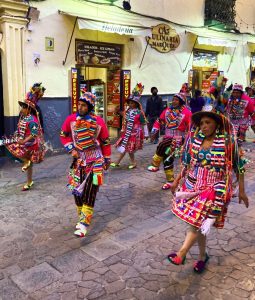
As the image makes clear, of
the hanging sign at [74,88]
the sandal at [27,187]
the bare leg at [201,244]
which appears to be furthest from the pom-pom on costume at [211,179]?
the hanging sign at [74,88]

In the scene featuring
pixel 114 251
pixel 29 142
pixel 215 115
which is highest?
pixel 215 115

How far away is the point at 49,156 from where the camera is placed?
961 centimetres

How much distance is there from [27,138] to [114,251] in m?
3.00

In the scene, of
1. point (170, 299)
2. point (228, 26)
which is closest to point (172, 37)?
point (228, 26)

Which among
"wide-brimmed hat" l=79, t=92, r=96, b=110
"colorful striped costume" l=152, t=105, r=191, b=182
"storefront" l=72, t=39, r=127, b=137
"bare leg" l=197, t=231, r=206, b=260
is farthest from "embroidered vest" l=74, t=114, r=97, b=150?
"storefront" l=72, t=39, r=127, b=137

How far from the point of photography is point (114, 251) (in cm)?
424

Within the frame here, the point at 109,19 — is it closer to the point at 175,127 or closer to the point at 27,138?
the point at 175,127

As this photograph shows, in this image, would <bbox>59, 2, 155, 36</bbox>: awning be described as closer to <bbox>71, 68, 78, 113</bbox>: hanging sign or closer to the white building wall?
the white building wall

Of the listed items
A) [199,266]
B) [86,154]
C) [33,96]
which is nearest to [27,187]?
[33,96]

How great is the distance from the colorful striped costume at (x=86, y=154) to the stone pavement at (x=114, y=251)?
559 millimetres

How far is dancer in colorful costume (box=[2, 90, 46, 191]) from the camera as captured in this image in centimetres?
630

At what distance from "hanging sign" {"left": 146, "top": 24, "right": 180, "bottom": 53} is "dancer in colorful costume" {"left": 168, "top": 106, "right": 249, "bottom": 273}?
9.06m

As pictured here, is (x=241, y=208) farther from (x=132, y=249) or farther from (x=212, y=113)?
(x=212, y=113)

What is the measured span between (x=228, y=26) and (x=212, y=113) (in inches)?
509
